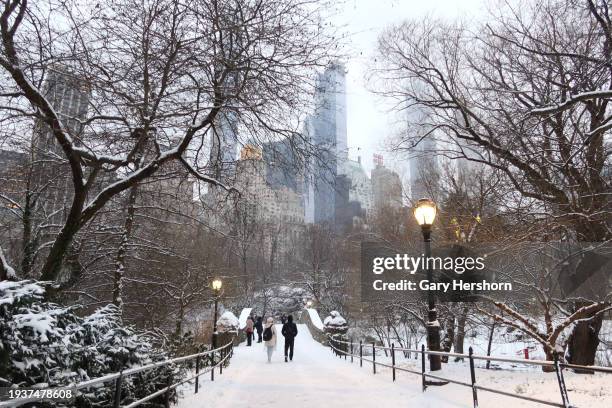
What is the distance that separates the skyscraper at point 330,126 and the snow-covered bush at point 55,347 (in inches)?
167

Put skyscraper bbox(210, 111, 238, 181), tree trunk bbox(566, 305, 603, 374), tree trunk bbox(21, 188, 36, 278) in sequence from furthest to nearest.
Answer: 1. tree trunk bbox(566, 305, 603, 374)
2. tree trunk bbox(21, 188, 36, 278)
3. skyscraper bbox(210, 111, 238, 181)

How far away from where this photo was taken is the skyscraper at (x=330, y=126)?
7254 mm

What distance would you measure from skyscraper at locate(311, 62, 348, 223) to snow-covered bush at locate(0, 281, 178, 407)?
13.9ft

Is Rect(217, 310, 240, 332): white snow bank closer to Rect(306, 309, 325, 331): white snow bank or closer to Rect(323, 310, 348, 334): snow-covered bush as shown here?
Rect(323, 310, 348, 334): snow-covered bush

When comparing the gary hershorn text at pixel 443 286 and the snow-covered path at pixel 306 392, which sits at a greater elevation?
the gary hershorn text at pixel 443 286

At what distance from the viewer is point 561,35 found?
8742 millimetres

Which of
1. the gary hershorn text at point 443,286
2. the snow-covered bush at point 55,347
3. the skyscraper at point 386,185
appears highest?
the skyscraper at point 386,185

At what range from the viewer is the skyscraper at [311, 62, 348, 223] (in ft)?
23.8

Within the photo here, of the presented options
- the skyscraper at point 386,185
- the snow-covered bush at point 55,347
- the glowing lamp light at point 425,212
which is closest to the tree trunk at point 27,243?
the snow-covered bush at point 55,347

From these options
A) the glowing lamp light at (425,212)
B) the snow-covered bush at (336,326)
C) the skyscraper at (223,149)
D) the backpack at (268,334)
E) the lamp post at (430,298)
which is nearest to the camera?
the skyscraper at (223,149)

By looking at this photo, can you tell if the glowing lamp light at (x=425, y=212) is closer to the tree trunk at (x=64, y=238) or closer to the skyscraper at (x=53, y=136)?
the tree trunk at (x=64, y=238)

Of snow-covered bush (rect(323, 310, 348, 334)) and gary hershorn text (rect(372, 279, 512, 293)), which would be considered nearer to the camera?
gary hershorn text (rect(372, 279, 512, 293))

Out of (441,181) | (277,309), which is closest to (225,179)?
(441,181)

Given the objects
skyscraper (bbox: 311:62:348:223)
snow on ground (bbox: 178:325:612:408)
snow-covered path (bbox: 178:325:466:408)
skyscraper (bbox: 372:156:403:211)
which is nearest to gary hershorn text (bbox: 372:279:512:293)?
Result: snow on ground (bbox: 178:325:612:408)
